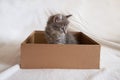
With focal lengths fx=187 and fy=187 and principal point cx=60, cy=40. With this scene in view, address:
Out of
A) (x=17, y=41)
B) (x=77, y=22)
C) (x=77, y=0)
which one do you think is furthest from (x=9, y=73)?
(x=77, y=0)

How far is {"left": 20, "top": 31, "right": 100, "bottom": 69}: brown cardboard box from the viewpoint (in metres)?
1.07

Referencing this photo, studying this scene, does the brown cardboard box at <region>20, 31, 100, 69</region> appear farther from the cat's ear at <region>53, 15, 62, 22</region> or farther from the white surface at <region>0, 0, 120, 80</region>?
the white surface at <region>0, 0, 120, 80</region>

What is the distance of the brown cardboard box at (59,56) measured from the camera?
1.07m

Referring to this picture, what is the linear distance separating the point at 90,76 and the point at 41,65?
0.29m

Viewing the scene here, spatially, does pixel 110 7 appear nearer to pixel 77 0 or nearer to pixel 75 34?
pixel 77 0

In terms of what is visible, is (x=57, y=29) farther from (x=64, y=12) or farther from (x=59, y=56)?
(x=64, y=12)

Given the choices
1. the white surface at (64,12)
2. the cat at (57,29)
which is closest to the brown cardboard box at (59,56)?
the cat at (57,29)

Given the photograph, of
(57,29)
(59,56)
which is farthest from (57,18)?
(59,56)

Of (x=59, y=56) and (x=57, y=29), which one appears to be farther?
(x=57, y=29)

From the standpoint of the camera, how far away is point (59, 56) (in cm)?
107

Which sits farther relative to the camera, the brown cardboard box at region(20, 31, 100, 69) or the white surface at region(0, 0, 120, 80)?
the white surface at region(0, 0, 120, 80)

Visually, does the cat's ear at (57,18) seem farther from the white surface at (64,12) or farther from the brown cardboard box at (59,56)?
the white surface at (64,12)

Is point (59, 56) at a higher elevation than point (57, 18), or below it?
below

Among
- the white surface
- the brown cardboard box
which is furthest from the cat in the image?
the white surface
